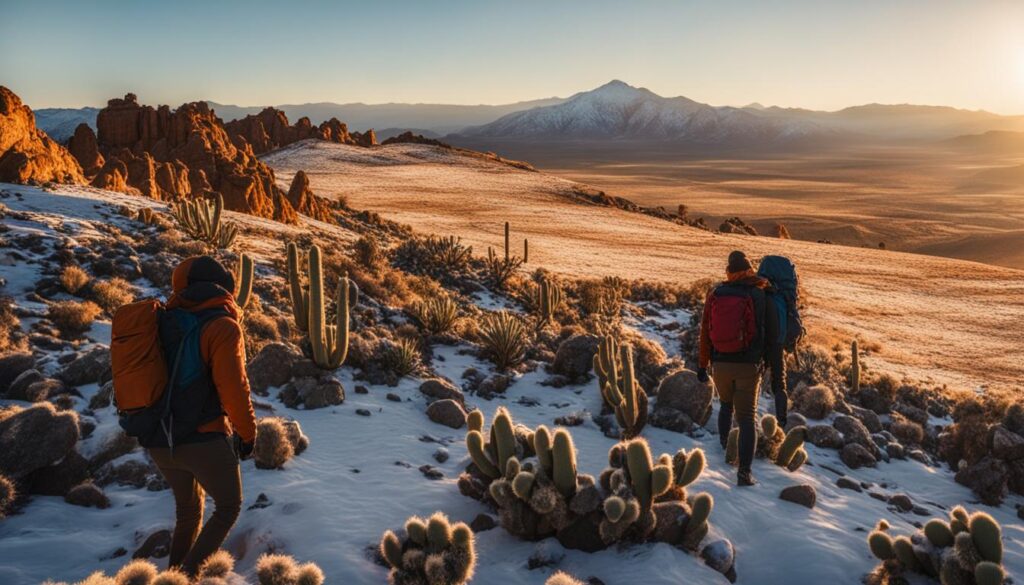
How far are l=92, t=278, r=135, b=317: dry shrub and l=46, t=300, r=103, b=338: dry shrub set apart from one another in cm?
51

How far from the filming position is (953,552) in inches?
161

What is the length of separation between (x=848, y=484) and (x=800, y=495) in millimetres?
1338

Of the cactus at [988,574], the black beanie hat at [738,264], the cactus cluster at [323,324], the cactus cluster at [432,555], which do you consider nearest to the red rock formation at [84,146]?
the cactus cluster at [323,324]

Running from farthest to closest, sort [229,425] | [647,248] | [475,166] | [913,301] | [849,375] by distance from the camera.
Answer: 1. [475,166]
2. [647,248]
3. [913,301]
4. [849,375]
5. [229,425]

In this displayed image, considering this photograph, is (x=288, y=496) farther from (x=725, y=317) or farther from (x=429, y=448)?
(x=725, y=317)

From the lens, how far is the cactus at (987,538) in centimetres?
404

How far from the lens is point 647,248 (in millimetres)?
31734

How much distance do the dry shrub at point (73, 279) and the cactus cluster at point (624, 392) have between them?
703 cm

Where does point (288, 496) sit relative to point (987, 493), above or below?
above

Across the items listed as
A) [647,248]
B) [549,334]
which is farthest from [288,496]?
[647,248]

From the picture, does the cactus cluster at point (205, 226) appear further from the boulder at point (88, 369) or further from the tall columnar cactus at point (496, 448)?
the tall columnar cactus at point (496, 448)

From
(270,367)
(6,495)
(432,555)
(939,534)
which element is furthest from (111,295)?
(939,534)

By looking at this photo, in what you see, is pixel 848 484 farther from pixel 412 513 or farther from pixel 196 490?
pixel 196 490

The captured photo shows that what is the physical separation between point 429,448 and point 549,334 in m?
5.60
